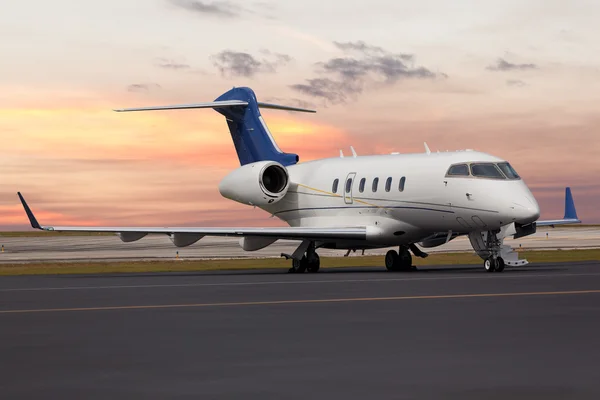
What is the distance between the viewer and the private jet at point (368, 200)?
30.2 m

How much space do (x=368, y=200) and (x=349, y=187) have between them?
1.41m

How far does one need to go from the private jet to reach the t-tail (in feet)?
0.14

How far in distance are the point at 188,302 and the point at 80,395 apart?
35.2ft

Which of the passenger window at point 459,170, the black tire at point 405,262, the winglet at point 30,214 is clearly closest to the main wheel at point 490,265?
the passenger window at point 459,170

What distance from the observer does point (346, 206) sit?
3578 centimetres

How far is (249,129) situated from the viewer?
135 ft

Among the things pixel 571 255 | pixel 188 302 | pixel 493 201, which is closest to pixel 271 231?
pixel 493 201

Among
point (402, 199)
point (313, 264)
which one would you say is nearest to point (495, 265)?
point (402, 199)

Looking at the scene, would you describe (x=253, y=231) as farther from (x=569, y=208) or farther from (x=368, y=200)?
(x=569, y=208)

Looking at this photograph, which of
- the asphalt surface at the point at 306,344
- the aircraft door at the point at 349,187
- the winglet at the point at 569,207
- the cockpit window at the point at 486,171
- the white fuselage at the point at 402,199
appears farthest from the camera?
the winglet at the point at 569,207

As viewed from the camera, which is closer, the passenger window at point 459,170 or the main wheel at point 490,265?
the main wheel at point 490,265

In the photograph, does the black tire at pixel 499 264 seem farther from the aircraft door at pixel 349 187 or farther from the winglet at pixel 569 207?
the winglet at pixel 569 207

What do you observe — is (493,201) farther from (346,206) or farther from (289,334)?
(289,334)

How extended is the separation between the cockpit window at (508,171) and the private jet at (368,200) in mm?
38
